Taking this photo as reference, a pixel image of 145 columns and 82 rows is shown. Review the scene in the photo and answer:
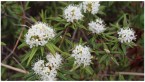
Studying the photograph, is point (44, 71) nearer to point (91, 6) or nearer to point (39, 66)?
point (39, 66)

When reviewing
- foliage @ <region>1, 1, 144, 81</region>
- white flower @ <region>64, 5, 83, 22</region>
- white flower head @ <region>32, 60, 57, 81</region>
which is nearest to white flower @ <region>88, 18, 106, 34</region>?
foliage @ <region>1, 1, 144, 81</region>

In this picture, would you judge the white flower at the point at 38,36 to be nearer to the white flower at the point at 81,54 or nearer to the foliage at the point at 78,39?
the foliage at the point at 78,39

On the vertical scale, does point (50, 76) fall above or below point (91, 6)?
below

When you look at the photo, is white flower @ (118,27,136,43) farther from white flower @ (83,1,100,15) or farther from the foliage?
white flower @ (83,1,100,15)

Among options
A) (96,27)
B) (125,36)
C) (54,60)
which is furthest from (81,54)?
(125,36)

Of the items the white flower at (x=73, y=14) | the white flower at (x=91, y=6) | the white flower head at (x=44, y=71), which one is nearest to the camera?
the white flower head at (x=44, y=71)

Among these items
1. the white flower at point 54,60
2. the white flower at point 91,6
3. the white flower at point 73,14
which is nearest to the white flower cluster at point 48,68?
the white flower at point 54,60

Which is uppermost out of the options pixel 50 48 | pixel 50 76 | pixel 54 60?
pixel 50 48

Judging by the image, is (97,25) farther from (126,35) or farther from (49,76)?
(49,76)

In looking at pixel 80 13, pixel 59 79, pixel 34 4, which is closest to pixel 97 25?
pixel 80 13
